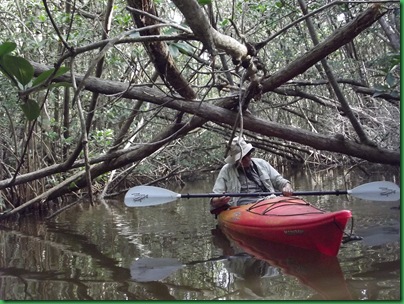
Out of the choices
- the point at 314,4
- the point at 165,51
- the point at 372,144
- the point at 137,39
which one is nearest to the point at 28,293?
the point at 137,39

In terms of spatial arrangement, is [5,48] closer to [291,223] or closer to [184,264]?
[184,264]

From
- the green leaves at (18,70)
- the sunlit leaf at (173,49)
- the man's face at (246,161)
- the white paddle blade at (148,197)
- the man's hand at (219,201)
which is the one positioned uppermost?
the sunlit leaf at (173,49)

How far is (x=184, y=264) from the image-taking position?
12.7ft

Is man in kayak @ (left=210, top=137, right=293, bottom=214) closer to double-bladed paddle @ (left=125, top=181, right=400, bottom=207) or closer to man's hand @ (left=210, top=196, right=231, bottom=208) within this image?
man's hand @ (left=210, top=196, right=231, bottom=208)

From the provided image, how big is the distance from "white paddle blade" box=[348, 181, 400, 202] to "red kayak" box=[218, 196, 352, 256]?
0.73 meters

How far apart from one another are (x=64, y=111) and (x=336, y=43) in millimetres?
4851

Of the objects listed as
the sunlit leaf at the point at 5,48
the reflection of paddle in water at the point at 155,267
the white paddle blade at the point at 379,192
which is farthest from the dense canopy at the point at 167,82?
the reflection of paddle in water at the point at 155,267

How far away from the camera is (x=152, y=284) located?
3.35 meters

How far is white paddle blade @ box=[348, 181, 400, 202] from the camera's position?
478cm

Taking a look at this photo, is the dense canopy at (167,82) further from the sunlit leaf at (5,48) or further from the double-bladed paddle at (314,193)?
the double-bladed paddle at (314,193)

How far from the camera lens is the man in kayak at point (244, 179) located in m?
5.34

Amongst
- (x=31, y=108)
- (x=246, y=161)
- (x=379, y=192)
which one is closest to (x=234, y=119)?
(x=246, y=161)

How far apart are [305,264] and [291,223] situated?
502 mm

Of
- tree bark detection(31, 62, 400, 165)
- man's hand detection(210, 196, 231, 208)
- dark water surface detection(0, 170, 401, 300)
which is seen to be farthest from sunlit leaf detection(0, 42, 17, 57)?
man's hand detection(210, 196, 231, 208)
